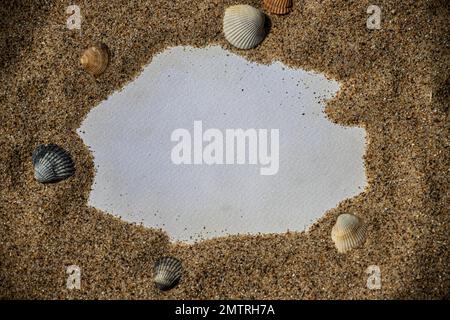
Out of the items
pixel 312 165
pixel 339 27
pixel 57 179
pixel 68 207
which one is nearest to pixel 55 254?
pixel 68 207

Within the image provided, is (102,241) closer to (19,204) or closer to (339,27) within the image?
(19,204)

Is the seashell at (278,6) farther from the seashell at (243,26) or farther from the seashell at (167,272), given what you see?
the seashell at (167,272)

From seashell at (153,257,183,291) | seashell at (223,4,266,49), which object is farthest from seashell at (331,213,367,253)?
seashell at (223,4,266,49)

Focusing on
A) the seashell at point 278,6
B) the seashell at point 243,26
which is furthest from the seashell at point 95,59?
the seashell at point 278,6

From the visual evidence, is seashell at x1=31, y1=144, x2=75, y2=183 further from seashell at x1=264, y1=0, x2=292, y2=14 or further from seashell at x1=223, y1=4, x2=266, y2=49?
seashell at x1=264, y1=0, x2=292, y2=14

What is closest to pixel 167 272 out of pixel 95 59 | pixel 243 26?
pixel 95 59

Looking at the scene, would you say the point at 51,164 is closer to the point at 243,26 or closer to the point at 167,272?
the point at 167,272

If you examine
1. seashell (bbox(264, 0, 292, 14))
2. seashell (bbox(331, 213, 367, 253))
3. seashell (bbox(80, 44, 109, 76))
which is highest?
seashell (bbox(264, 0, 292, 14))

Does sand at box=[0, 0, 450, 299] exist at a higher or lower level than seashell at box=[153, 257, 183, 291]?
higher
